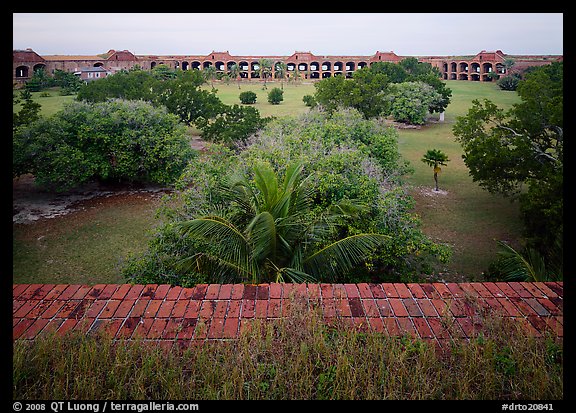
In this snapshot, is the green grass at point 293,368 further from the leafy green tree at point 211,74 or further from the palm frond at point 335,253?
the leafy green tree at point 211,74

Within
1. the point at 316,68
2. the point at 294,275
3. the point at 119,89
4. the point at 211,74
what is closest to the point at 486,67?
the point at 316,68

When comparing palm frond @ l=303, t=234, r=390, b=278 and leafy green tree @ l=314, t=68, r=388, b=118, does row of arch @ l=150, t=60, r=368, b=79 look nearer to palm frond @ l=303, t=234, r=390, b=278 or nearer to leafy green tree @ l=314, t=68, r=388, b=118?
leafy green tree @ l=314, t=68, r=388, b=118

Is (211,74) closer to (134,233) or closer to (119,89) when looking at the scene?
(119,89)

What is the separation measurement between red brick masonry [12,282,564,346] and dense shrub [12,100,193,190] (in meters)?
11.7

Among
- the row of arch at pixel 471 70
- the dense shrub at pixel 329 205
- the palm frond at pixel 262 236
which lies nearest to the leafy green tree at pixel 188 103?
the dense shrub at pixel 329 205

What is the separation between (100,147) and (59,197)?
85.2 inches

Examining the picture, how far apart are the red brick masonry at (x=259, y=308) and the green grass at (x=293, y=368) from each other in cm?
21

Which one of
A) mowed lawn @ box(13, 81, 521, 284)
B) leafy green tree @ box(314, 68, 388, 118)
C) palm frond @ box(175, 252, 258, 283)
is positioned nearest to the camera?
palm frond @ box(175, 252, 258, 283)

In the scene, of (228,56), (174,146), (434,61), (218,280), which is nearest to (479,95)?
(434,61)

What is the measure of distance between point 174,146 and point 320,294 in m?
13.0

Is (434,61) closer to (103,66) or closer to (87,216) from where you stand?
(103,66)

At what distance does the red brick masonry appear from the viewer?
3.47 meters

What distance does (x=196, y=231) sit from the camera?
5.51 metres

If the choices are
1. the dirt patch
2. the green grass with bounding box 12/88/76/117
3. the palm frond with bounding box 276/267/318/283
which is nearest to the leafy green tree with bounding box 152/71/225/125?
the dirt patch
